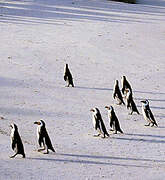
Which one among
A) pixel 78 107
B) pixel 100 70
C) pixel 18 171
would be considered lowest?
pixel 18 171

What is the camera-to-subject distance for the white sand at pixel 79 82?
8.65 meters

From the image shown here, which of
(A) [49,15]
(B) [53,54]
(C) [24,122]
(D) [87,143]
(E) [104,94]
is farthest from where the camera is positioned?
(A) [49,15]

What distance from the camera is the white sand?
8.65m

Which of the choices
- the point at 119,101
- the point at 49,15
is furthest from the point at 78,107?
the point at 49,15

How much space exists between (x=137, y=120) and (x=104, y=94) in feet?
6.92

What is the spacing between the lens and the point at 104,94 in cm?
1328

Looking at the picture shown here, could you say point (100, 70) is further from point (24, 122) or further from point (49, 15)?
point (49, 15)

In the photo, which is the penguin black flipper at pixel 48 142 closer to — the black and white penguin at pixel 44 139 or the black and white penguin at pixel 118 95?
the black and white penguin at pixel 44 139

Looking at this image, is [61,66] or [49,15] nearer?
[61,66]

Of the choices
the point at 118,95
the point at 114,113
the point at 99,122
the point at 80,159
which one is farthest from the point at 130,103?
the point at 80,159

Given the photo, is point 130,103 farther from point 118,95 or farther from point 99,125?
point 99,125

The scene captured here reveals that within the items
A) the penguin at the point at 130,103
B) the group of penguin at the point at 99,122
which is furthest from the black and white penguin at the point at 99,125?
the penguin at the point at 130,103

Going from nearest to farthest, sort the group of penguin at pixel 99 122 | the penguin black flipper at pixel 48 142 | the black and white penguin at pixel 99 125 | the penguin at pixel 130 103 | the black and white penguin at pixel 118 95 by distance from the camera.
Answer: the group of penguin at pixel 99 122, the penguin black flipper at pixel 48 142, the black and white penguin at pixel 99 125, the penguin at pixel 130 103, the black and white penguin at pixel 118 95

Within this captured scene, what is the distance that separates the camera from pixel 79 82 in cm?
1437
